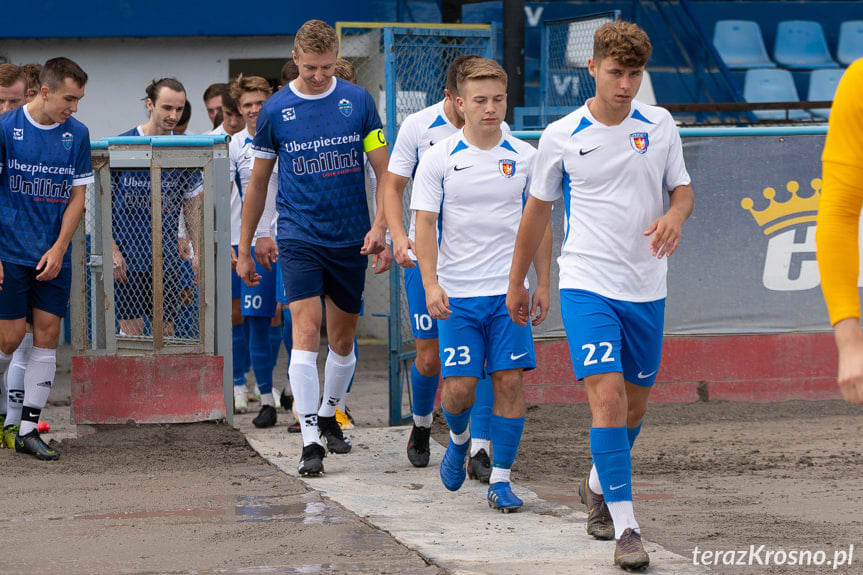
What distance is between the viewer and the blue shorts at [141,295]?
737 cm

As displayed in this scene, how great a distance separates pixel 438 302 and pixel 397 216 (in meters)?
0.89

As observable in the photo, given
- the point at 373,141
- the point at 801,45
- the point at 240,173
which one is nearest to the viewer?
the point at 373,141

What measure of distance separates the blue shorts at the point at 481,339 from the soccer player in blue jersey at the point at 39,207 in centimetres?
241

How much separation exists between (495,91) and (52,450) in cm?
322

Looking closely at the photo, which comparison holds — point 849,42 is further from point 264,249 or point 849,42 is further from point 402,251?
point 402,251

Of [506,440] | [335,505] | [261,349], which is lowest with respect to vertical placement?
[335,505]

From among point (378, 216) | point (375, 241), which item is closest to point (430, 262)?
point (375, 241)

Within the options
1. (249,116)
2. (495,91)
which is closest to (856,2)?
(249,116)

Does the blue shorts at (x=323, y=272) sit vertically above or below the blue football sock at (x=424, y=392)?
above

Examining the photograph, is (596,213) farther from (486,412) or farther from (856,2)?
(856,2)

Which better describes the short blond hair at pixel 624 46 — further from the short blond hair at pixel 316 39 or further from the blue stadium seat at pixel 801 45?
the blue stadium seat at pixel 801 45

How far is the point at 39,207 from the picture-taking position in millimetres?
6613

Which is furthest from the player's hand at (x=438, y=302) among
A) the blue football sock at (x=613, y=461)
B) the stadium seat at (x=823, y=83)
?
the stadium seat at (x=823, y=83)

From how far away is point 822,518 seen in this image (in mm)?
5172
